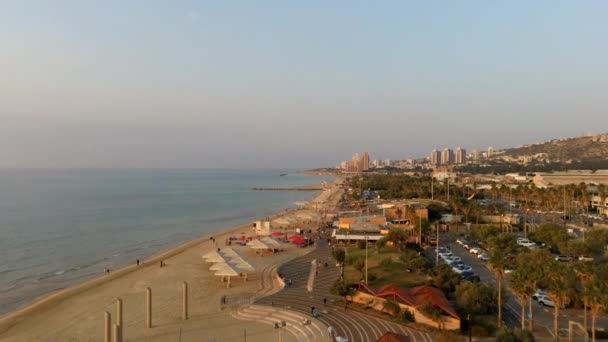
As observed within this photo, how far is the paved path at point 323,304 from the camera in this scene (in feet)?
62.8

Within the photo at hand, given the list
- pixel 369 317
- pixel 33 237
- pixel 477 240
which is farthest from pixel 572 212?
pixel 33 237

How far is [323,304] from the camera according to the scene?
2325 cm

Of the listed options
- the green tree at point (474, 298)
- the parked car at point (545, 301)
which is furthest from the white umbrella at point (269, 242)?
the parked car at point (545, 301)

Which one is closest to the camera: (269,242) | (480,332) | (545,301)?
(480,332)

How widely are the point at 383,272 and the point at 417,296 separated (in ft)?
25.4

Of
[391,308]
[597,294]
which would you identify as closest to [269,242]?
[391,308]

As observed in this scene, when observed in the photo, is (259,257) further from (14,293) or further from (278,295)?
(14,293)

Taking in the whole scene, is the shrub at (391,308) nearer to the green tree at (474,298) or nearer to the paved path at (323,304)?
the paved path at (323,304)

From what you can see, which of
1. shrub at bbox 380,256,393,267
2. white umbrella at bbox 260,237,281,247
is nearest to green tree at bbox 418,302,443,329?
shrub at bbox 380,256,393,267

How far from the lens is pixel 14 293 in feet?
99.2

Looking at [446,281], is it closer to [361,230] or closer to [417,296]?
[417,296]

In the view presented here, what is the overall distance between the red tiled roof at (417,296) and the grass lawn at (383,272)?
3.33m

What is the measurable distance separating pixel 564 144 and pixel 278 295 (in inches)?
8366

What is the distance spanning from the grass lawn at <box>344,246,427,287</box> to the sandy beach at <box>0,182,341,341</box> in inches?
222
